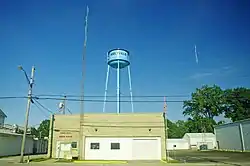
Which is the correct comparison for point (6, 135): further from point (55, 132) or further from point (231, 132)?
point (231, 132)

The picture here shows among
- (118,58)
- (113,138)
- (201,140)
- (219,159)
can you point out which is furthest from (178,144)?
(113,138)

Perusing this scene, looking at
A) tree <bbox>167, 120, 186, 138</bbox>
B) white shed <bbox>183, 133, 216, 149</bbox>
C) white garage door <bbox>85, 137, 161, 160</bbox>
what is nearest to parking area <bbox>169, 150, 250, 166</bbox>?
white garage door <bbox>85, 137, 161, 160</bbox>

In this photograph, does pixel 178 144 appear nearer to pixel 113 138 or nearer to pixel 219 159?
pixel 219 159

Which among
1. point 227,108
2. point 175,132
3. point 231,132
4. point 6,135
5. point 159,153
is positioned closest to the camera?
point 159,153

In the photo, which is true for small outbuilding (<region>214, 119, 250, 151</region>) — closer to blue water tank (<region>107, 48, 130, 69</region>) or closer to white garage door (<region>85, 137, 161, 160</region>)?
white garage door (<region>85, 137, 161, 160</region>)

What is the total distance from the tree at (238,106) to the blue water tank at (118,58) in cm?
4922

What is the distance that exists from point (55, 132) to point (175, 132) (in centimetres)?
8727

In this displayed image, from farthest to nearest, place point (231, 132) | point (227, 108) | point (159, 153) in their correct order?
point (227, 108), point (231, 132), point (159, 153)

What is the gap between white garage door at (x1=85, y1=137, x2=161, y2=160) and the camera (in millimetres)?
30859

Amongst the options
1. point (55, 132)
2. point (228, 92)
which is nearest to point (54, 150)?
point (55, 132)

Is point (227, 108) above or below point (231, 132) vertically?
above

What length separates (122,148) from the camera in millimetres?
31156

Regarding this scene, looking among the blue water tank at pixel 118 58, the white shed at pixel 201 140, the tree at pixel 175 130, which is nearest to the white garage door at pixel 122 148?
the blue water tank at pixel 118 58

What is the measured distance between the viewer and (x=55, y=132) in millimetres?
32312
